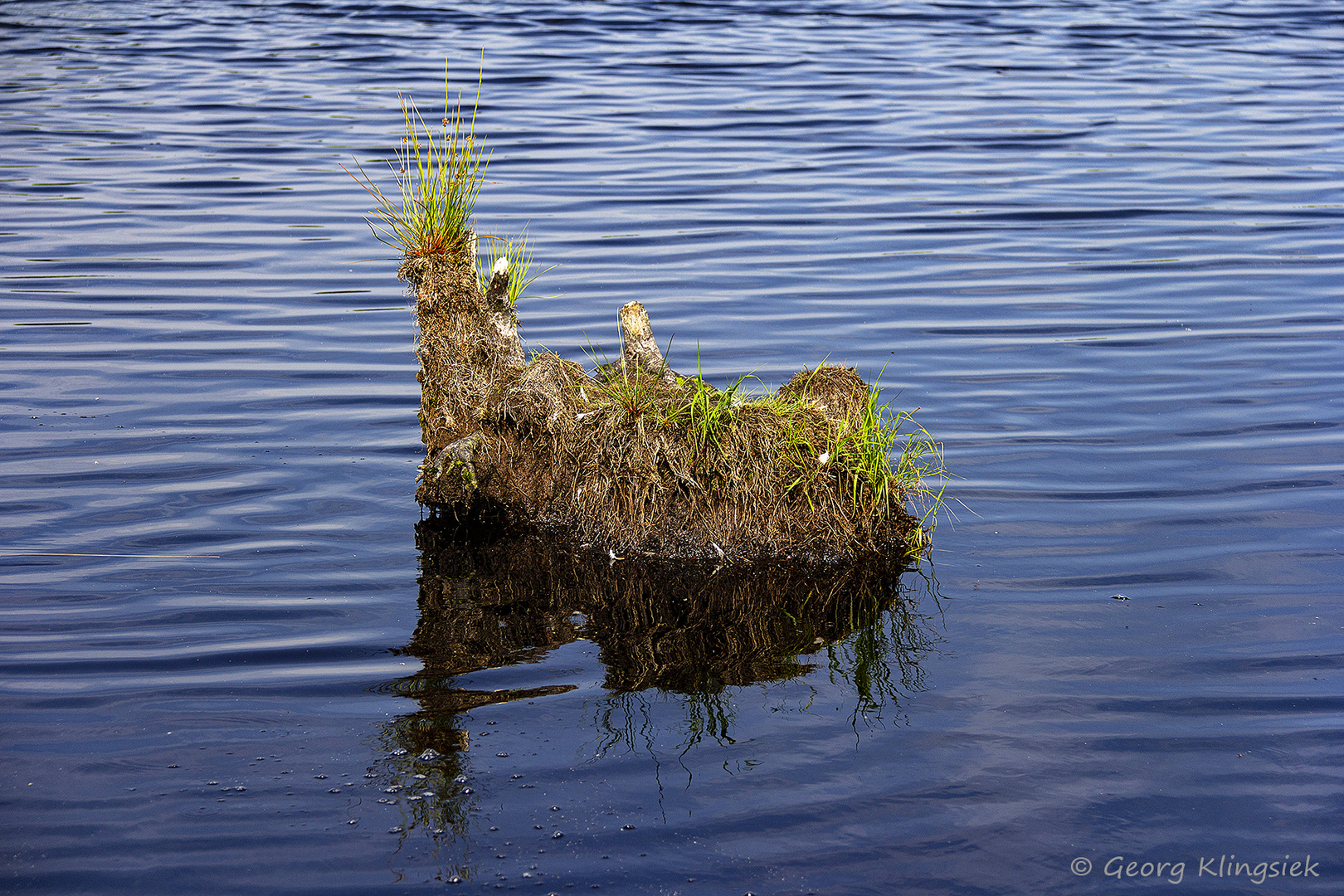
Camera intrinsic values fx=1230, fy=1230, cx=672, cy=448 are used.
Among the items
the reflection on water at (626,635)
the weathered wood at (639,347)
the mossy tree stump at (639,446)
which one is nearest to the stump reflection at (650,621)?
the reflection on water at (626,635)

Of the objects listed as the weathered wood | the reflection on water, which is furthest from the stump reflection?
the weathered wood

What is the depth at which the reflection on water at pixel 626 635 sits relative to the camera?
572cm

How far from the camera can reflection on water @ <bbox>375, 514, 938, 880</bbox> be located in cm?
572

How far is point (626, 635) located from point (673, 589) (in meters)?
0.53

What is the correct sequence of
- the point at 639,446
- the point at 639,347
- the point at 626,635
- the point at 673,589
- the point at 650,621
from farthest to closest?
the point at 639,347 → the point at 639,446 → the point at 673,589 → the point at 650,621 → the point at 626,635

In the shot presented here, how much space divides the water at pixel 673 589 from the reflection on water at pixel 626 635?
30 millimetres

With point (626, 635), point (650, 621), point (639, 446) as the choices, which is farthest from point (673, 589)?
point (639, 446)

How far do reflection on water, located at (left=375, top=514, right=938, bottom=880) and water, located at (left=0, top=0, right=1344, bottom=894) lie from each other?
0.03m

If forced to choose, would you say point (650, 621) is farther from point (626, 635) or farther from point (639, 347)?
point (639, 347)

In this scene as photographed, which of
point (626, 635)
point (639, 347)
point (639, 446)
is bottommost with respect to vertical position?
point (626, 635)

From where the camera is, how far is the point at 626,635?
21.9 ft

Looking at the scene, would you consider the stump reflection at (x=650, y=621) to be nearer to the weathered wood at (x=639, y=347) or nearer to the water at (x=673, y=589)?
the water at (x=673, y=589)

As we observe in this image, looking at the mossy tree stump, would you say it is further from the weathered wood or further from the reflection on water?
the reflection on water

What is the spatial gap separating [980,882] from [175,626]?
438 centimetres
